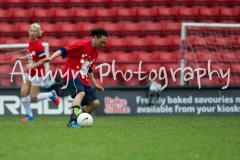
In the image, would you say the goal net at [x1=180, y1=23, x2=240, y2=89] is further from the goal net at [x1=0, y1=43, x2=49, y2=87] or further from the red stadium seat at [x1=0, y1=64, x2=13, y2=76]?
the red stadium seat at [x1=0, y1=64, x2=13, y2=76]

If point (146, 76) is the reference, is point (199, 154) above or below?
below

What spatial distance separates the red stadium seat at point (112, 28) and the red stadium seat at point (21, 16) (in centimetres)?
232

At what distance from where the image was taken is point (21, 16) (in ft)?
55.5

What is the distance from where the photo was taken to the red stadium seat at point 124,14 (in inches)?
672

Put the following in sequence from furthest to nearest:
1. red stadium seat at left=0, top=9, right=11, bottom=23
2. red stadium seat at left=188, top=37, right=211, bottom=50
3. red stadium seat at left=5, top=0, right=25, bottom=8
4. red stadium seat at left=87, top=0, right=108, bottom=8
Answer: red stadium seat at left=87, top=0, right=108, bottom=8
red stadium seat at left=5, top=0, right=25, bottom=8
red stadium seat at left=0, top=9, right=11, bottom=23
red stadium seat at left=188, top=37, right=211, bottom=50

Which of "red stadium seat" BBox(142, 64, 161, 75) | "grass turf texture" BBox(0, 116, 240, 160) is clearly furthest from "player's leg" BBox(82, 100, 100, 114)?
"red stadium seat" BBox(142, 64, 161, 75)

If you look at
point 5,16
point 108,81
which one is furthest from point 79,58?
point 5,16

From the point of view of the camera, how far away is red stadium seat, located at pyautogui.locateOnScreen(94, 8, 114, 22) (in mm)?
17016

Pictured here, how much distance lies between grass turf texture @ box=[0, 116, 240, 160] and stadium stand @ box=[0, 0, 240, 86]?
6.73 m

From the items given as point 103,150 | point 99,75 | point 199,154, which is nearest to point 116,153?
point 103,150

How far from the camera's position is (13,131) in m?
8.68

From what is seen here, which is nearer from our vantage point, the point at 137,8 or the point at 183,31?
the point at 183,31

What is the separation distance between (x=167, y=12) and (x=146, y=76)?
15.1 ft

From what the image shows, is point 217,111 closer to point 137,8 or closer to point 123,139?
point 137,8
